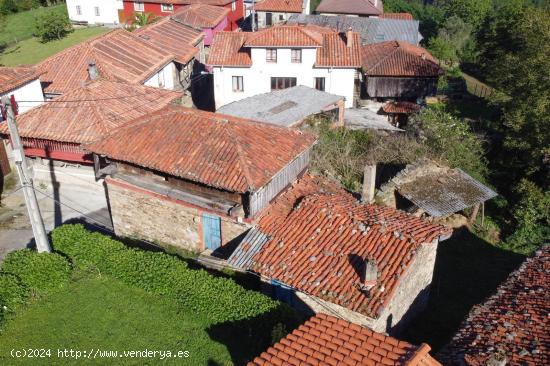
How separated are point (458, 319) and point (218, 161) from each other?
10834 millimetres

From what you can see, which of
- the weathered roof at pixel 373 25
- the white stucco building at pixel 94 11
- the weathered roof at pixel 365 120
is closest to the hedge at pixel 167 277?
the weathered roof at pixel 365 120

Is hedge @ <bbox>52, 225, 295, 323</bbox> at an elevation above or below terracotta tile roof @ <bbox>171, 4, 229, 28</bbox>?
below

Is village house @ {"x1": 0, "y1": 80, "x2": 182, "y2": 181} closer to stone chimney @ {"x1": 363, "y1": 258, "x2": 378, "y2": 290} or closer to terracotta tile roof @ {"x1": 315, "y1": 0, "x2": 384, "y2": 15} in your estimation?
stone chimney @ {"x1": 363, "y1": 258, "x2": 378, "y2": 290}

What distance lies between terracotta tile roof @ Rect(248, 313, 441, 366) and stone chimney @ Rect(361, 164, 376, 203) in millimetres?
10429

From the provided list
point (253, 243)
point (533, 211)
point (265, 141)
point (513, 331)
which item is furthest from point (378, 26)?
point (513, 331)

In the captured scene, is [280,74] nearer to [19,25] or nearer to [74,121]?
[74,121]

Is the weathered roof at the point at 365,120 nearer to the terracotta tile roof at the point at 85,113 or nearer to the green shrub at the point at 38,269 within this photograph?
the terracotta tile roof at the point at 85,113

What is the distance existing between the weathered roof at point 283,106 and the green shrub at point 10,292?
14.8 m

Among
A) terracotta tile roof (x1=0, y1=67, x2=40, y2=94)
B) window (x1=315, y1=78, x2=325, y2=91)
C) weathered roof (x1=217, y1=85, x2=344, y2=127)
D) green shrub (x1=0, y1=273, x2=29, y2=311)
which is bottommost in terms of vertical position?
green shrub (x1=0, y1=273, x2=29, y2=311)

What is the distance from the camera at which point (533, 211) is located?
2788 centimetres

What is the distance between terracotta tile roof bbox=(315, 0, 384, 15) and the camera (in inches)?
2370

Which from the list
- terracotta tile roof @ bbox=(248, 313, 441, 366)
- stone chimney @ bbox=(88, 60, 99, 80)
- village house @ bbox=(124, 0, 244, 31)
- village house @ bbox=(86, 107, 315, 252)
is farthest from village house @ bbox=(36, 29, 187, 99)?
terracotta tile roof @ bbox=(248, 313, 441, 366)

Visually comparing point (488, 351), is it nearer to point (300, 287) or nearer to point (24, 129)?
point (300, 287)

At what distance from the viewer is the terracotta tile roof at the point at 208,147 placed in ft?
62.8
